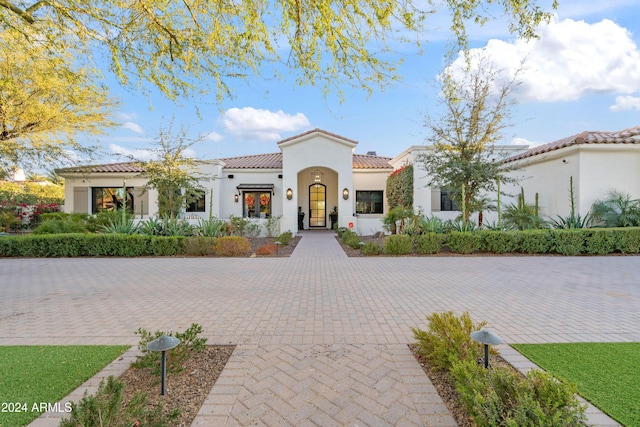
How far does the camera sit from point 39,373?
312cm

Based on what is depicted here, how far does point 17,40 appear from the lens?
504 cm

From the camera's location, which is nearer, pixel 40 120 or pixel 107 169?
pixel 40 120

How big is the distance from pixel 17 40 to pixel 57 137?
46.3 feet

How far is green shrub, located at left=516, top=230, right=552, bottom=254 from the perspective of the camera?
11.2 meters

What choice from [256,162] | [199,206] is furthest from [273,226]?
[256,162]

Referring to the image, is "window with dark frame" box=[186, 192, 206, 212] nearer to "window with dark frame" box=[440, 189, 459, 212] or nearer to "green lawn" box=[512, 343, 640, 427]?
"window with dark frame" box=[440, 189, 459, 212]

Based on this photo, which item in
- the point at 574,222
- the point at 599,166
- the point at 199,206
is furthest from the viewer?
the point at 199,206

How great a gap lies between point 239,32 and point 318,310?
470 cm

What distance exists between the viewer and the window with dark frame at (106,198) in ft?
66.7

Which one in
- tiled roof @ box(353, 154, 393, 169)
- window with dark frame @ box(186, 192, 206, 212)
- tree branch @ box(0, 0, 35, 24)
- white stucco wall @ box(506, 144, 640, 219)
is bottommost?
window with dark frame @ box(186, 192, 206, 212)

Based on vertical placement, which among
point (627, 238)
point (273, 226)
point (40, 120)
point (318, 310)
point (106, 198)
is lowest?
point (318, 310)

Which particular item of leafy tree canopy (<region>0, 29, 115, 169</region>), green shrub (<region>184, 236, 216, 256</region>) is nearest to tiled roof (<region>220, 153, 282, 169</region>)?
leafy tree canopy (<region>0, 29, 115, 169</region>)

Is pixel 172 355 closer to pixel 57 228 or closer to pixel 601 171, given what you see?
pixel 57 228

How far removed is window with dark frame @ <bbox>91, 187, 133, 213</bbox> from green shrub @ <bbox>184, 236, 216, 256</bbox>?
11.9 meters
